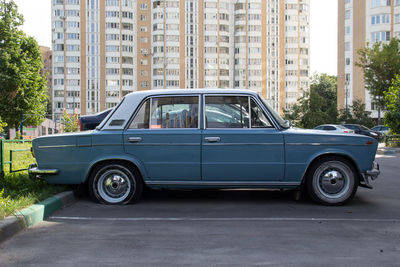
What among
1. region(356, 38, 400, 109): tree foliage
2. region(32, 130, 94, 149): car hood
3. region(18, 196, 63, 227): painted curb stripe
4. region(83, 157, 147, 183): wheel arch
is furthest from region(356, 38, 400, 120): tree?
region(18, 196, 63, 227): painted curb stripe

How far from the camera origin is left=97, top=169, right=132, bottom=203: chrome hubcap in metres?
6.95

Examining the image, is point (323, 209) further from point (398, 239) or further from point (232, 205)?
point (398, 239)

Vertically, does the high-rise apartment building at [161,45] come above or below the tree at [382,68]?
above

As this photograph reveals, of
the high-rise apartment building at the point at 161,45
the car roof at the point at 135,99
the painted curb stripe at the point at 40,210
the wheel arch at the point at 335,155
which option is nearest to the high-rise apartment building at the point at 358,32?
the high-rise apartment building at the point at 161,45

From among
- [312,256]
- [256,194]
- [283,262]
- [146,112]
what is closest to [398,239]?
[312,256]

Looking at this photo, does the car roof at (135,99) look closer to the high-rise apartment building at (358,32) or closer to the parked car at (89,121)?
the parked car at (89,121)

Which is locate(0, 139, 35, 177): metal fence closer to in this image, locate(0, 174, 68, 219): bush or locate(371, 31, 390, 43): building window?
locate(0, 174, 68, 219): bush

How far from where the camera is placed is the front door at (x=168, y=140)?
679cm

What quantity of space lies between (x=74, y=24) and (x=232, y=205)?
9882 centimetres

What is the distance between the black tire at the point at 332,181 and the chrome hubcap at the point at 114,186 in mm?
2852

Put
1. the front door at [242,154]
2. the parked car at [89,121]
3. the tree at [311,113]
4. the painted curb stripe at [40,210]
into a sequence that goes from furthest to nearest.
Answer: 1. the tree at [311,113]
2. the parked car at [89,121]
3. the front door at [242,154]
4. the painted curb stripe at [40,210]

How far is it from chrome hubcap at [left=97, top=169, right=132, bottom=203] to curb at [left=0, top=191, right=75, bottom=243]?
1.91 feet

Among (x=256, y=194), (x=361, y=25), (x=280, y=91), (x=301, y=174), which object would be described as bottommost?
(x=256, y=194)

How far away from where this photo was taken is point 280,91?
344ft
